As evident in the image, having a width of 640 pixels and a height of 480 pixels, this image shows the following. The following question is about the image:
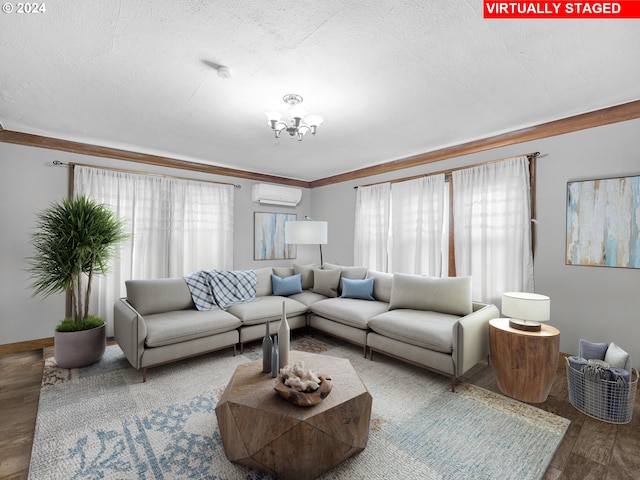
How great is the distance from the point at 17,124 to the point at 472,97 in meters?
4.51

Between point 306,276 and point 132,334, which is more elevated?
point 306,276

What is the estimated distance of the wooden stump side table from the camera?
7.59 feet

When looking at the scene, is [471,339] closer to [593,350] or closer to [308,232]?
[593,350]

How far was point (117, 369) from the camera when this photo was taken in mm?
2891

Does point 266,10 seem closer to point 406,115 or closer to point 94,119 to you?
point 406,115

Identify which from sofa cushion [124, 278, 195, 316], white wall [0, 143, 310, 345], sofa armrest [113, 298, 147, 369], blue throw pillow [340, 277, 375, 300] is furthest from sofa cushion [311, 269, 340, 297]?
white wall [0, 143, 310, 345]

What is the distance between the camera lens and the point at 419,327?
2773 mm

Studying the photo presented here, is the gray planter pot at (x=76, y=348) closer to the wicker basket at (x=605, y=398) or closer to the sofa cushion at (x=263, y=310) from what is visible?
the sofa cushion at (x=263, y=310)

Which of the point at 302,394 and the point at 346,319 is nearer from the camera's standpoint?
the point at 302,394

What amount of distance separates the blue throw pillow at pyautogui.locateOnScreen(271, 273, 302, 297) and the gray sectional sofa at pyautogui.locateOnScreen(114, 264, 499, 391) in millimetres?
30

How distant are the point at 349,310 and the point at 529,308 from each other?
173cm

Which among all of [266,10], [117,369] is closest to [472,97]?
[266,10]

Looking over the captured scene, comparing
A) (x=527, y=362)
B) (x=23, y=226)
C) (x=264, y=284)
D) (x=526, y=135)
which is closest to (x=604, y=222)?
(x=526, y=135)

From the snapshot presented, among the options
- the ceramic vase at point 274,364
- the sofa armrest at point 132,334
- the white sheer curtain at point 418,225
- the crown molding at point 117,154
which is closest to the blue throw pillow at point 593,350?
the white sheer curtain at point 418,225
